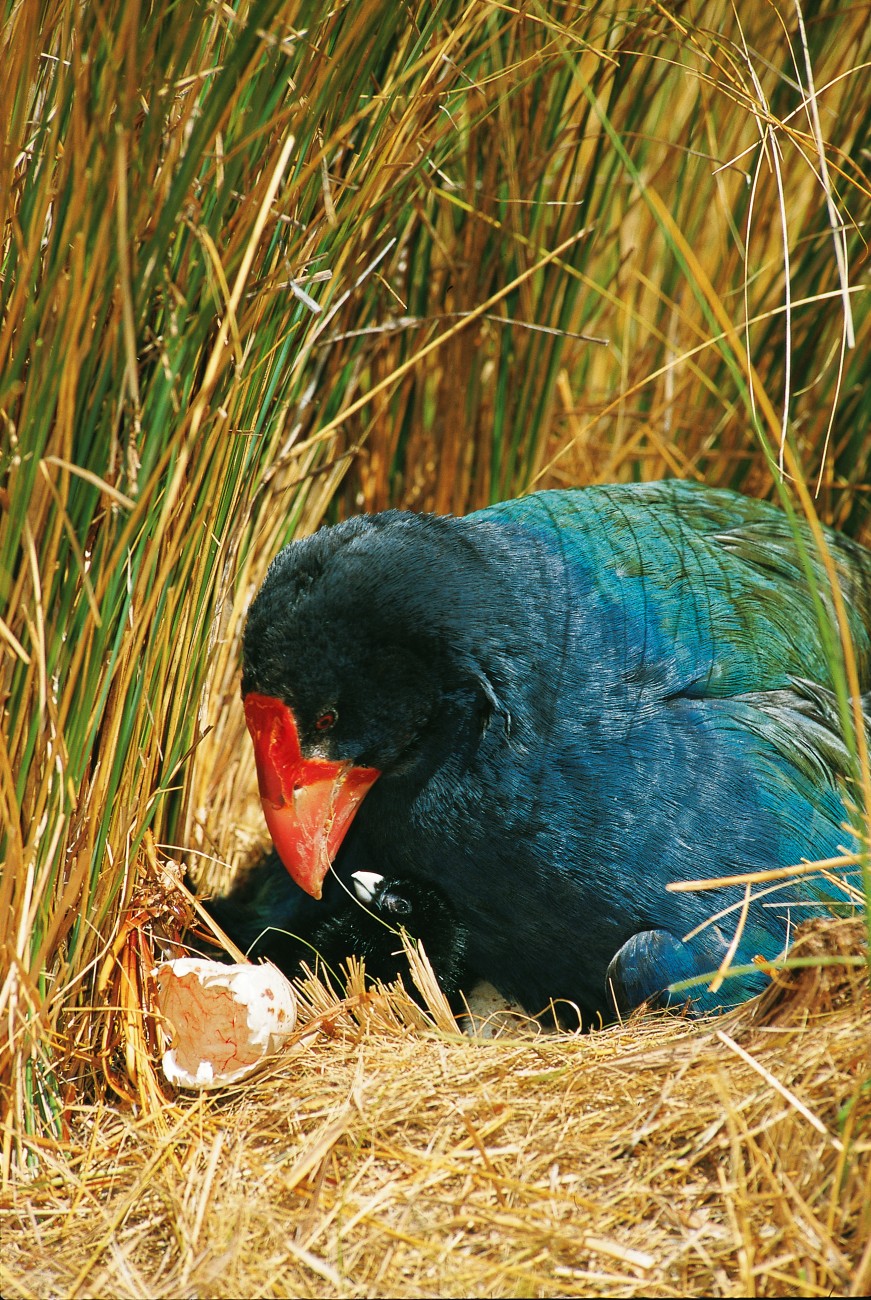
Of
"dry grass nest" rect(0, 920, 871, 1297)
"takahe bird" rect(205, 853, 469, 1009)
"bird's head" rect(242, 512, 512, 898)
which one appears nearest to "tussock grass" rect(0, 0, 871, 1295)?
"dry grass nest" rect(0, 920, 871, 1297)

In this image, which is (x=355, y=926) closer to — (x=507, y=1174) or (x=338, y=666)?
(x=338, y=666)

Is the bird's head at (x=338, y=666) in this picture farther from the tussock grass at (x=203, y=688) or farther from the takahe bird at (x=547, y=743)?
the tussock grass at (x=203, y=688)

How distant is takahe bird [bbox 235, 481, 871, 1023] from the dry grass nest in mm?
362

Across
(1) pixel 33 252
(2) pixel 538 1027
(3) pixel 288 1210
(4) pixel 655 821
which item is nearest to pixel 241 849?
(2) pixel 538 1027

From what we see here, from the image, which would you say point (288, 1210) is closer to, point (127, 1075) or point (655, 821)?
point (127, 1075)

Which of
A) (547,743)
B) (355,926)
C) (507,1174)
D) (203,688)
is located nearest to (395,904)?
(355,926)

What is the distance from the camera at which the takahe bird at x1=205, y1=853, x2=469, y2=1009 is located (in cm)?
262

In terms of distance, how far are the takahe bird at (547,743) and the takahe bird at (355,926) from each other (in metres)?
0.07

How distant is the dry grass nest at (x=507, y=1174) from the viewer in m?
1.67

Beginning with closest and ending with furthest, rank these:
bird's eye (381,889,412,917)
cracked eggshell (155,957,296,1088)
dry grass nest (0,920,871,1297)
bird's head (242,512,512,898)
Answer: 1. dry grass nest (0,920,871,1297)
2. cracked eggshell (155,957,296,1088)
3. bird's head (242,512,512,898)
4. bird's eye (381,889,412,917)

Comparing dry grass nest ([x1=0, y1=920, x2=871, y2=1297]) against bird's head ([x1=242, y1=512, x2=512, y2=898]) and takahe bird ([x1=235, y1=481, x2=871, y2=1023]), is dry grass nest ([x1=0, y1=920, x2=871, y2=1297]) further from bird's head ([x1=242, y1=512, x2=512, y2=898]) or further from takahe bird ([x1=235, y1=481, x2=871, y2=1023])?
bird's head ([x1=242, y1=512, x2=512, y2=898])

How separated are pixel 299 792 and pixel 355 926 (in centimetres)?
39

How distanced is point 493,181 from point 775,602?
1334 millimetres

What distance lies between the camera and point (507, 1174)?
1.84 m
